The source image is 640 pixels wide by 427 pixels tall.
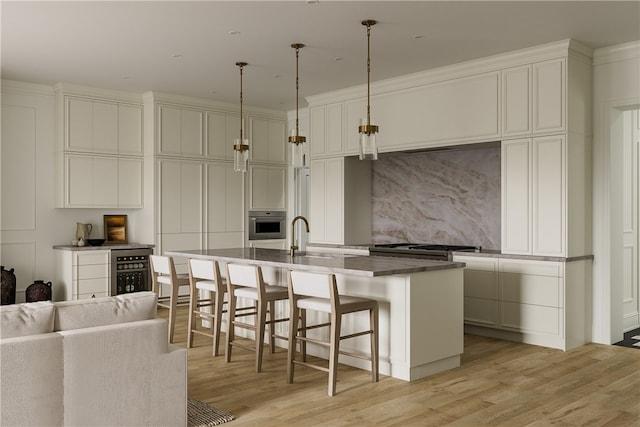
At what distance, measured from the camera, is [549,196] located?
5355mm

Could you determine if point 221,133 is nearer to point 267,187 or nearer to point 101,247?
point 267,187

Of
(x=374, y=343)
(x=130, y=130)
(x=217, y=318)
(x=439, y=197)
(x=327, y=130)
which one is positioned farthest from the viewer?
(x=130, y=130)

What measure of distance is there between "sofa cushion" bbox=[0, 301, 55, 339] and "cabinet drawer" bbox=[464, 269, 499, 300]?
416 centimetres

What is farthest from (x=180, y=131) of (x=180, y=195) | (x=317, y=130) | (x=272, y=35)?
(x=272, y=35)

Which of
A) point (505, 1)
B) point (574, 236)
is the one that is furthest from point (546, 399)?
point (505, 1)

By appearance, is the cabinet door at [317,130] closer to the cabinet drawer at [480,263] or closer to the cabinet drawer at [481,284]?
the cabinet drawer at [480,263]

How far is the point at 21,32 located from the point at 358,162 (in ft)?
13.4

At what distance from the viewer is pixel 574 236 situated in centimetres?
534

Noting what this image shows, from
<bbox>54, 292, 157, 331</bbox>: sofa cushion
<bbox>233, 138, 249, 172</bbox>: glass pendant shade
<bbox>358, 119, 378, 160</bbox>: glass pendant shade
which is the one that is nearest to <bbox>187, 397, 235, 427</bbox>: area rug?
<bbox>54, 292, 157, 331</bbox>: sofa cushion

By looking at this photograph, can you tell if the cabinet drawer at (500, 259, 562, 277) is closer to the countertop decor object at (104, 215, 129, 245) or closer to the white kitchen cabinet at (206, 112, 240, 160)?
the white kitchen cabinet at (206, 112, 240, 160)

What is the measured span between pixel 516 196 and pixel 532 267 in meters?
0.70

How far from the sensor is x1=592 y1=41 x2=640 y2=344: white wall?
17.9ft

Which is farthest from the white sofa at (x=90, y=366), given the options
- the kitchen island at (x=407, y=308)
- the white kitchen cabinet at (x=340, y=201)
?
the white kitchen cabinet at (x=340, y=201)

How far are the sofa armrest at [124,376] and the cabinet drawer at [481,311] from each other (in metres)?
3.53
